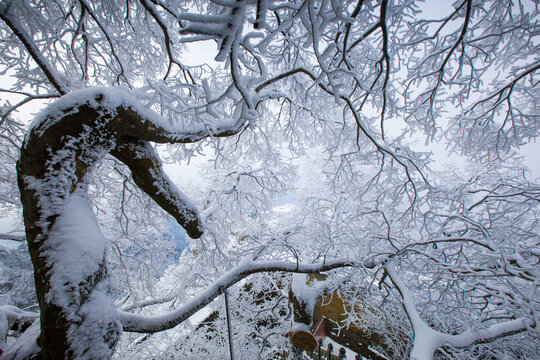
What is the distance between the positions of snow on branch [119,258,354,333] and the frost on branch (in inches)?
55.3

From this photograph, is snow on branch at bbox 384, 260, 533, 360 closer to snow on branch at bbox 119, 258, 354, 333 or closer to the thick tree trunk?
snow on branch at bbox 119, 258, 354, 333

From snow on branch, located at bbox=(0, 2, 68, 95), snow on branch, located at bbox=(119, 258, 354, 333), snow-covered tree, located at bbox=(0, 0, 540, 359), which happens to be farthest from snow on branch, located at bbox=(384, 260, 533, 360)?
snow on branch, located at bbox=(0, 2, 68, 95)

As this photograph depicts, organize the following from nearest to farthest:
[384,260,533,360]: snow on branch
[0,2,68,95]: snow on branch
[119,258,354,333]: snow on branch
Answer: [0,2,68,95]: snow on branch → [384,260,533,360]: snow on branch → [119,258,354,333]: snow on branch

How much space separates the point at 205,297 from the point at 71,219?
211 cm

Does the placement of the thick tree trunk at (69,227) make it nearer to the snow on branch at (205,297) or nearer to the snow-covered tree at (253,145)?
the snow-covered tree at (253,145)

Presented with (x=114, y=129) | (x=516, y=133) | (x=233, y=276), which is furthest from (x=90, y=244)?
(x=516, y=133)

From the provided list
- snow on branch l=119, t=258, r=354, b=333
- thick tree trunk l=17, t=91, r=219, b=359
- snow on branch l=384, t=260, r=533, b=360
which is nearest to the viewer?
thick tree trunk l=17, t=91, r=219, b=359

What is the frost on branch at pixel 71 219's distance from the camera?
1163 mm

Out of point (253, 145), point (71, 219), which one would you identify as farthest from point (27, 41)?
point (253, 145)

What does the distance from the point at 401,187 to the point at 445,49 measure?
5.97 ft

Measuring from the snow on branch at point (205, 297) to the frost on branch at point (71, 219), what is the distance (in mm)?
1406

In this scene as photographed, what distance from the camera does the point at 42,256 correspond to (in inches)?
47.9

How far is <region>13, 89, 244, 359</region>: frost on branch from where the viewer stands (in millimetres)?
1163

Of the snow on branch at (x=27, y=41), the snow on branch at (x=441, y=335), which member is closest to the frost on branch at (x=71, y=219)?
the snow on branch at (x=27, y=41)
